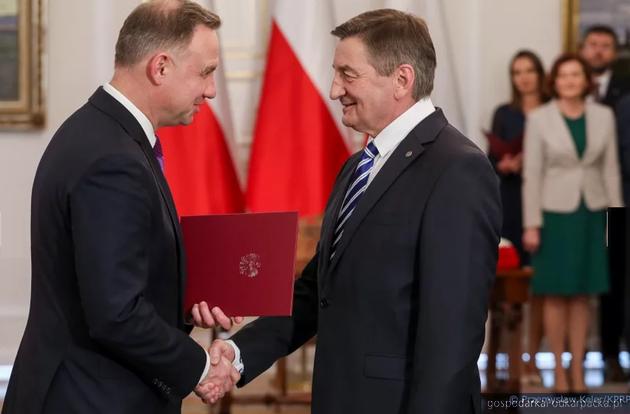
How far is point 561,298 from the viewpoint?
6879 millimetres

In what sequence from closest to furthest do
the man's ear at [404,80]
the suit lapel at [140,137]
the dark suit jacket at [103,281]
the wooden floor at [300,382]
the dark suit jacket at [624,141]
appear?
1. the dark suit jacket at [103,281]
2. the suit lapel at [140,137]
3. the man's ear at [404,80]
4. the wooden floor at [300,382]
5. the dark suit jacket at [624,141]

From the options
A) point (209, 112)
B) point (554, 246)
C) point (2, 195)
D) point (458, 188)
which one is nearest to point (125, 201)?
point (458, 188)

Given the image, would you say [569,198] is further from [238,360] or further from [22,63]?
[238,360]

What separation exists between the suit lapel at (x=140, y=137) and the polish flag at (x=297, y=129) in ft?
12.4

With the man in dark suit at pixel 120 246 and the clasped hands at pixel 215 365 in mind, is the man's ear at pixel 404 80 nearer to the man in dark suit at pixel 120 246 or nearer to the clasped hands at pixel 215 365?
the man in dark suit at pixel 120 246

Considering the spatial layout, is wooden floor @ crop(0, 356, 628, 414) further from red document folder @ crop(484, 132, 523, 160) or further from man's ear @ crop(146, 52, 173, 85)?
man's ear @ crop(146, 52, 173, 85)

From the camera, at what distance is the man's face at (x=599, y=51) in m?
7.59

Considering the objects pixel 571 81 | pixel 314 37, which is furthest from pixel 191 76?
pixel 571 81

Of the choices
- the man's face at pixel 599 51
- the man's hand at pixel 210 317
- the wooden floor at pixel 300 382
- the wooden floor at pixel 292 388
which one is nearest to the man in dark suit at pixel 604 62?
the man's face at pixel 599 51

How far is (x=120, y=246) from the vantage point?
2.27 m

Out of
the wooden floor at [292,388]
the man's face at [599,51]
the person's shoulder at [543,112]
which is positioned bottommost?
the wooden floor at [292,388]

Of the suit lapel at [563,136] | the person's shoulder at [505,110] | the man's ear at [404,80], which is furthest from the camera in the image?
the person's shoulder at [505,110]

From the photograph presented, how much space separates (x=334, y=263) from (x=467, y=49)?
210 inches

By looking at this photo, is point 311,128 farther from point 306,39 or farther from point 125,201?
point 125,201
